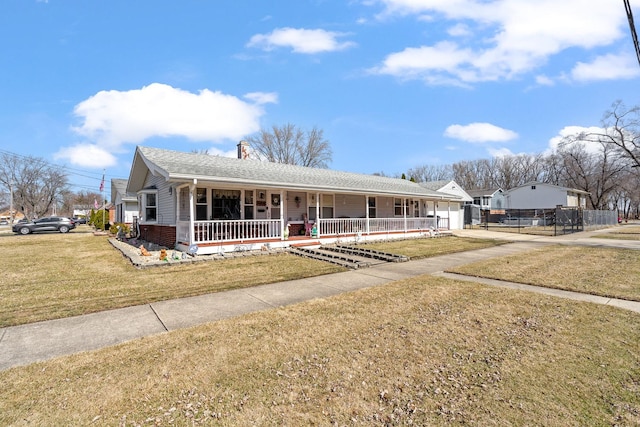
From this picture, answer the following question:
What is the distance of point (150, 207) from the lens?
15.8 m

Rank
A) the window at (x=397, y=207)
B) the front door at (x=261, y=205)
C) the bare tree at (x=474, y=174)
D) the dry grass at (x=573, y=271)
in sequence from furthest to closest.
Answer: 1. the bare tree at (x=474, y=174)
2. the window at (x=397, y=207)
3. the front door at (x=261, y=205)
4. the dry grass at (x=573, y=271)

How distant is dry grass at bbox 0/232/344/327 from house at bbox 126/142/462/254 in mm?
1985

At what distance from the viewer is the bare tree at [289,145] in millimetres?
43969

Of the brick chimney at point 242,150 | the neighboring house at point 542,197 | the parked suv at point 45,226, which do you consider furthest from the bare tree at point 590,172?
the parked suv at point 45,226

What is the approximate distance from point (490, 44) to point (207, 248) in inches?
468

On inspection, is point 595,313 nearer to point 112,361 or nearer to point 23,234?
point 112,361

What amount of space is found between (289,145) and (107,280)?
38.6 m

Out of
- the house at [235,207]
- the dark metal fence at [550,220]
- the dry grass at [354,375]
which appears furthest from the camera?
the dark metal fence at [550,220]

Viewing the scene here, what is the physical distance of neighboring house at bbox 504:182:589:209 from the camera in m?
39.3

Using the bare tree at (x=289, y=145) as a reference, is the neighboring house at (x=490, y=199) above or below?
below

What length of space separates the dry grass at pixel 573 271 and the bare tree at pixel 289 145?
118ft

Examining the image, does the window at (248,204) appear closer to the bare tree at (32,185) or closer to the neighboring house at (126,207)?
the neighboring house at (126,207)

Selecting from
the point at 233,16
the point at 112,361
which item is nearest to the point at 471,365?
the point at 112,361

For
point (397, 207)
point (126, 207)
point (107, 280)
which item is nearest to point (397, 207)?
point (397, 207)
